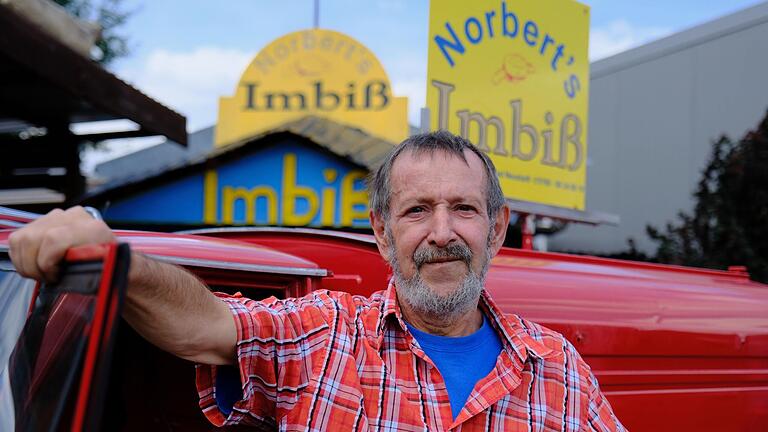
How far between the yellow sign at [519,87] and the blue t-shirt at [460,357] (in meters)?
2.11

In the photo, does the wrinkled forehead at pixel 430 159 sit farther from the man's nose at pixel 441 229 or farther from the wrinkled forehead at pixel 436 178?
the man's nose at pixel 441 229

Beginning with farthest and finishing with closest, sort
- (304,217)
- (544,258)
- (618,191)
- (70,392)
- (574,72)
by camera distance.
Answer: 1. (618,191)
2. (304,217)
3. (574,72)
4. (544,258)
5. (70,392)

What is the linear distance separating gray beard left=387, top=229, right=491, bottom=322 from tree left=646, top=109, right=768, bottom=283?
6381 millimetres

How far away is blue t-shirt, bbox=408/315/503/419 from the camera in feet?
5.32

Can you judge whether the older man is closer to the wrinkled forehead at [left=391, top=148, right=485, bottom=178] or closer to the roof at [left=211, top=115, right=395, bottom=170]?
the wrinkled forehead at [left=391, top=148, right=485, bottom=178]

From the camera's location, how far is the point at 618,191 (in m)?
11.4

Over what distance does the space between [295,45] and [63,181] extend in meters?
3.15

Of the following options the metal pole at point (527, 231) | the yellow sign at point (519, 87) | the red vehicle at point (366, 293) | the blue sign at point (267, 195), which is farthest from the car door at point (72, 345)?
the blue sign at point (267, 195)

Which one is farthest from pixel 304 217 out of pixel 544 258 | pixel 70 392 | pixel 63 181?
pixel 70 392

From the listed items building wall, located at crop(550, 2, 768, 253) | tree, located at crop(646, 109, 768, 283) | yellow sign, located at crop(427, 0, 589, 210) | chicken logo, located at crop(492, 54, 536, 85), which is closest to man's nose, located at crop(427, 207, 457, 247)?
yellow sign, located at crop(427, 0, 589, 210)

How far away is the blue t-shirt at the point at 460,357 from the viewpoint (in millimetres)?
1622

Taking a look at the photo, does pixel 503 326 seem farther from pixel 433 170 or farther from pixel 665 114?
pixel 665 114

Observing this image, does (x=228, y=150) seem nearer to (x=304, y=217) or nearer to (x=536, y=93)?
(x=304, y=217)

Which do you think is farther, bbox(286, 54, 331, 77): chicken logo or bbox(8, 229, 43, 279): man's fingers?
bbox(286, 54, 331, 77): chicken logo
